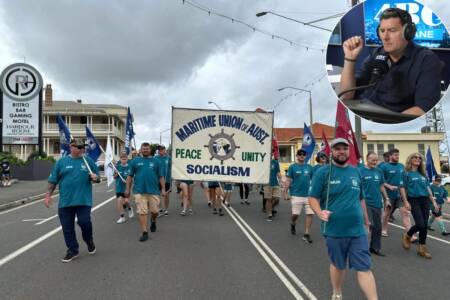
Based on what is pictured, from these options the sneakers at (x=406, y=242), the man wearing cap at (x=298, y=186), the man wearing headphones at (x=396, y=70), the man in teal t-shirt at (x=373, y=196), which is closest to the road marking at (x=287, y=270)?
the man wearing cap at (x=298, y=186)

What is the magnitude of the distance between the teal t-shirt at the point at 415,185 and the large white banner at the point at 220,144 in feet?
10.6

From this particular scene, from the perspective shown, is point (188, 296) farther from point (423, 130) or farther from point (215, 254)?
point (423, 130)

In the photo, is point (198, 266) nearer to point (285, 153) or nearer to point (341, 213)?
point (341, 213)

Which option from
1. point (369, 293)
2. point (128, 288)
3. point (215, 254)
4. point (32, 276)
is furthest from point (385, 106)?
point (32, 276)

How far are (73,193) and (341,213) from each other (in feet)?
13.5

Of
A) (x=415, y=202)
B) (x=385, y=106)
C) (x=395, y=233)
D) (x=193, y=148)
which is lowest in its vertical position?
(x=395, y=233)

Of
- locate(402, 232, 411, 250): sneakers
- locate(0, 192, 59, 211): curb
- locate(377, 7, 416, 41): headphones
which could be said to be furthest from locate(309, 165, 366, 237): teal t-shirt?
locate(0, 192, 59, 211): curb

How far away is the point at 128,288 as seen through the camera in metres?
4.79

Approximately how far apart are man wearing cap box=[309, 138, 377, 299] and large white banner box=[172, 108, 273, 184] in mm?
5194

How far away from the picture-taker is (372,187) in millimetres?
6957

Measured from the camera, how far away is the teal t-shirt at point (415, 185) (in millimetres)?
6828

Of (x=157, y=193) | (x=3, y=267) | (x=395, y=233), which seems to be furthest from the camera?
(x=395, y=233)

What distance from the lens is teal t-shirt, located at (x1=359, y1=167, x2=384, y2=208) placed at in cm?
692

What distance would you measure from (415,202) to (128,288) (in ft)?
16.0
